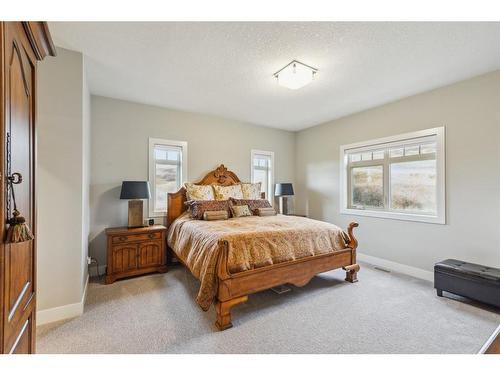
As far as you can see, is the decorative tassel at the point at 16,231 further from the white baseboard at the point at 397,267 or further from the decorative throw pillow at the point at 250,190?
the white baseboard at the point at 397,267

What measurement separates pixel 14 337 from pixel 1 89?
2.66ft

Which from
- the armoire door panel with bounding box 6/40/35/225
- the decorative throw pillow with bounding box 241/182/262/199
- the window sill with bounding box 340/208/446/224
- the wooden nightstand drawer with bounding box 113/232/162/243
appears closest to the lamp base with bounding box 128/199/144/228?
the wooden nightstand drawer with bounding box 113/232/162/243

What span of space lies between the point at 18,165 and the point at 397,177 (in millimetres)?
4314

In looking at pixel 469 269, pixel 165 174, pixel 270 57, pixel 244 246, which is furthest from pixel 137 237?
Answer: pixel 469 269

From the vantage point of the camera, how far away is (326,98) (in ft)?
11.5

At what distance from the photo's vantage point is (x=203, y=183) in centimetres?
419

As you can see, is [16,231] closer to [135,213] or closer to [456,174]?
[135,213]

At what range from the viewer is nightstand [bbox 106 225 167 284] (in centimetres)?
299

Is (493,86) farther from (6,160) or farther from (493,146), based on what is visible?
(6,160)

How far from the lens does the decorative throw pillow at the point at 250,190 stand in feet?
14.1

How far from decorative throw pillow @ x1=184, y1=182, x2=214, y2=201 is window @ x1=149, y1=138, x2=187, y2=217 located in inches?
10.6

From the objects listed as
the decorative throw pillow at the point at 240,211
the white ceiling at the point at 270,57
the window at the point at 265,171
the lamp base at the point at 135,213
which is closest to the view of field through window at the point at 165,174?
the lamp base at the point at 135,213

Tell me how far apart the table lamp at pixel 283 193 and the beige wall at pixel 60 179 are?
3.42m

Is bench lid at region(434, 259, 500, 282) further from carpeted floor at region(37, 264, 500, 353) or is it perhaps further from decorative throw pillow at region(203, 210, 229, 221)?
decorative throw pillow at region(203, 210, 229, 221)
